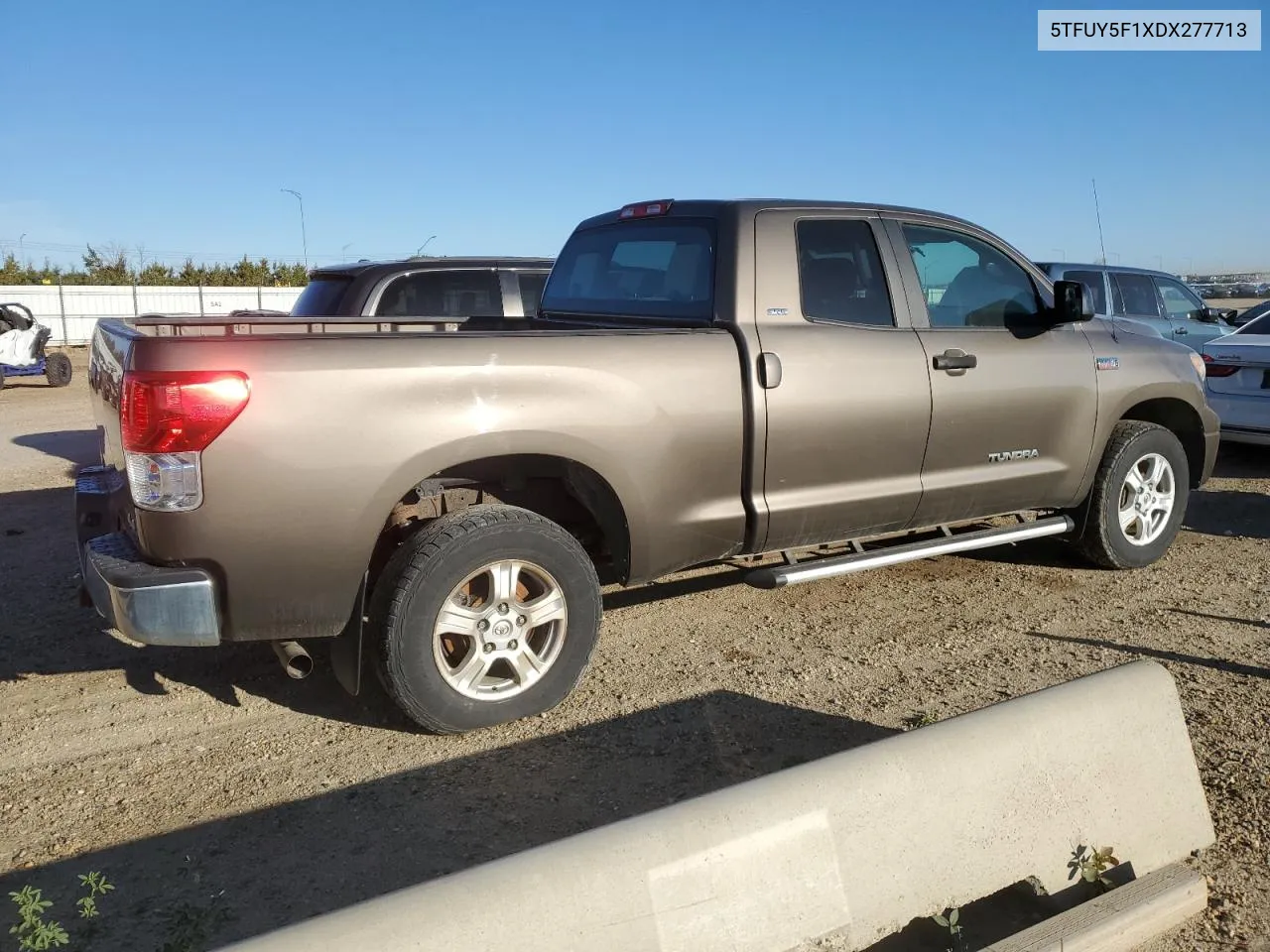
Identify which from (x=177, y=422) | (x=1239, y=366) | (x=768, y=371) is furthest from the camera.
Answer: (x=1239, y=366)

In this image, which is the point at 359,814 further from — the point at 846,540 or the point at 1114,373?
the point at 1114,373

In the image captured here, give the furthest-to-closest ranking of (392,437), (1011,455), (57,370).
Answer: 1. (57,370)
2. (1011,455)
3. (392,437)

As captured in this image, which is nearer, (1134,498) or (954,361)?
(954,361)

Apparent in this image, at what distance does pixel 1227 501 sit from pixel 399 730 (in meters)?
6.86

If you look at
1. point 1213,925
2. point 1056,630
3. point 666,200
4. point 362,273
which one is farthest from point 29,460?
point 1213,925

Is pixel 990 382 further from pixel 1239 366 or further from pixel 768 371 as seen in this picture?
pixel 1239 366

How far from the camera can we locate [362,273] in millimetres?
7383

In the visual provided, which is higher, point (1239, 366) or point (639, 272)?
point (639, 272)

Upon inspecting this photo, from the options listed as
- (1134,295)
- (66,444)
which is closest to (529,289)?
(66,444)

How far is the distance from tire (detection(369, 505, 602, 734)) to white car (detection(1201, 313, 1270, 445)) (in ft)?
22.9

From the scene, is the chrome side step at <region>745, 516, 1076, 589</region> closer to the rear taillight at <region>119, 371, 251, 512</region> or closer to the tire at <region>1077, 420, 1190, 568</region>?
the tire at <region>1077, 420, 1190, 568</region>

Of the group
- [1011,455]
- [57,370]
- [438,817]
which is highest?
[57,370]

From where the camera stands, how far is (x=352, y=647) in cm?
370

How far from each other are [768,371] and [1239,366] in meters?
6.33
